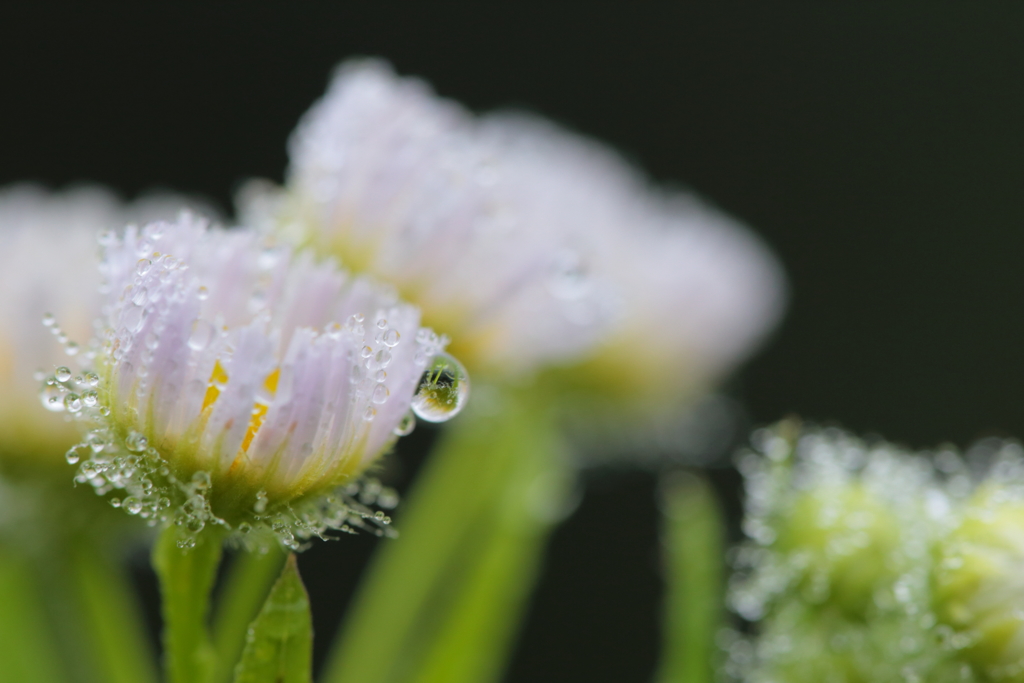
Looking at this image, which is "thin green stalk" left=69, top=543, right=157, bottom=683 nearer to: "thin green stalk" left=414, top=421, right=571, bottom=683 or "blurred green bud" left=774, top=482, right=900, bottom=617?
"thin green stalk" left=414, top=421, right=571, bottom=683

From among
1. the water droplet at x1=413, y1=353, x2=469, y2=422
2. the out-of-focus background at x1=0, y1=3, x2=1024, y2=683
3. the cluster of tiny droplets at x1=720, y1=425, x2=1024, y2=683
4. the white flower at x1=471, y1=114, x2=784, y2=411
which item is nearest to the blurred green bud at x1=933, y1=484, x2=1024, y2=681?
the cluster of tiny droplets at x1=720, y1=425, x2=1024, y2=683

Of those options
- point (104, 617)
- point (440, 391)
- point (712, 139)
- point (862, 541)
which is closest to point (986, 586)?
point (862, 541)

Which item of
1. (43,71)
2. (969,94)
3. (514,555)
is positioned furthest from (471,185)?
(969,94)

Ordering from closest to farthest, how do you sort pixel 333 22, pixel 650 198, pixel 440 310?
1. pixel 440 310
2. pixel 650 198
3. pixel 333 22

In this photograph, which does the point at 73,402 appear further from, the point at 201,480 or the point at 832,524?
the point at 832,524

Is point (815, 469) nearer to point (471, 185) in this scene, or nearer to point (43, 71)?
point (471, 185)
